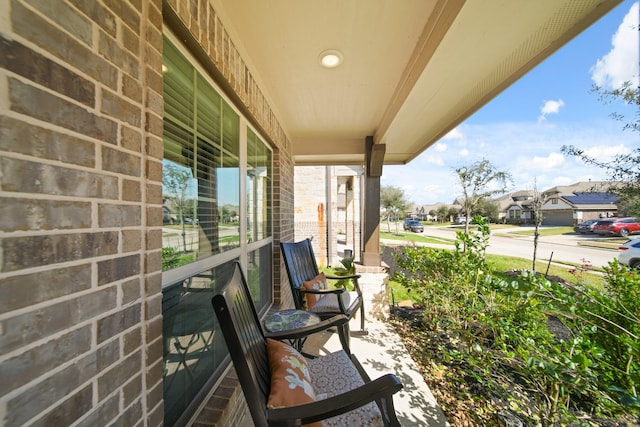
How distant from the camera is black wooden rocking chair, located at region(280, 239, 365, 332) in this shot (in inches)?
96.7

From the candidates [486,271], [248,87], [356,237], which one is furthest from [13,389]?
[356,237]

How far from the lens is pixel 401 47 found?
188cm

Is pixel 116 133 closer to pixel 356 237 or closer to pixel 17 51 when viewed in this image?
pixel 17 51

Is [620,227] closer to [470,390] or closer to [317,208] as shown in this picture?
[317,208]

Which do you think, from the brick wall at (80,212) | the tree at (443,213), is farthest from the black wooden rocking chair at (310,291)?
the tree at (443,213)

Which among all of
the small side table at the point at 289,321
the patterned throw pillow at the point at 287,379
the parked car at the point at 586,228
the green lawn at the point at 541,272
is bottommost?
the green lawn at the point at 541,272

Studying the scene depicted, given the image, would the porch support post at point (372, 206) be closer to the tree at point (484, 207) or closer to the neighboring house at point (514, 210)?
the tree at point (484, 207)

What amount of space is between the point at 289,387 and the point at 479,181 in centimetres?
1070

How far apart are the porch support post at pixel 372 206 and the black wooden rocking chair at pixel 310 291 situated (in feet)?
2.86

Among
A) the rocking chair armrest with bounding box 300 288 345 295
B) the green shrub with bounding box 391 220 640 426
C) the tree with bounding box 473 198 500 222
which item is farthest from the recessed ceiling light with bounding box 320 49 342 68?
the tree with bounding box 473 198 500 222

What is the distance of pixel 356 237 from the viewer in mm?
9266

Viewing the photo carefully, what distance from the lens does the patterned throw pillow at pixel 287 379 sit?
103cm

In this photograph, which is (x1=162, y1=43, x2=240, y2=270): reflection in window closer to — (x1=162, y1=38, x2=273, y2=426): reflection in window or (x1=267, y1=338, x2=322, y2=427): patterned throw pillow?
(x1=162, y1=38, x2=273, y2=426): reflection in window

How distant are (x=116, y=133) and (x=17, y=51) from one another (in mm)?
262
